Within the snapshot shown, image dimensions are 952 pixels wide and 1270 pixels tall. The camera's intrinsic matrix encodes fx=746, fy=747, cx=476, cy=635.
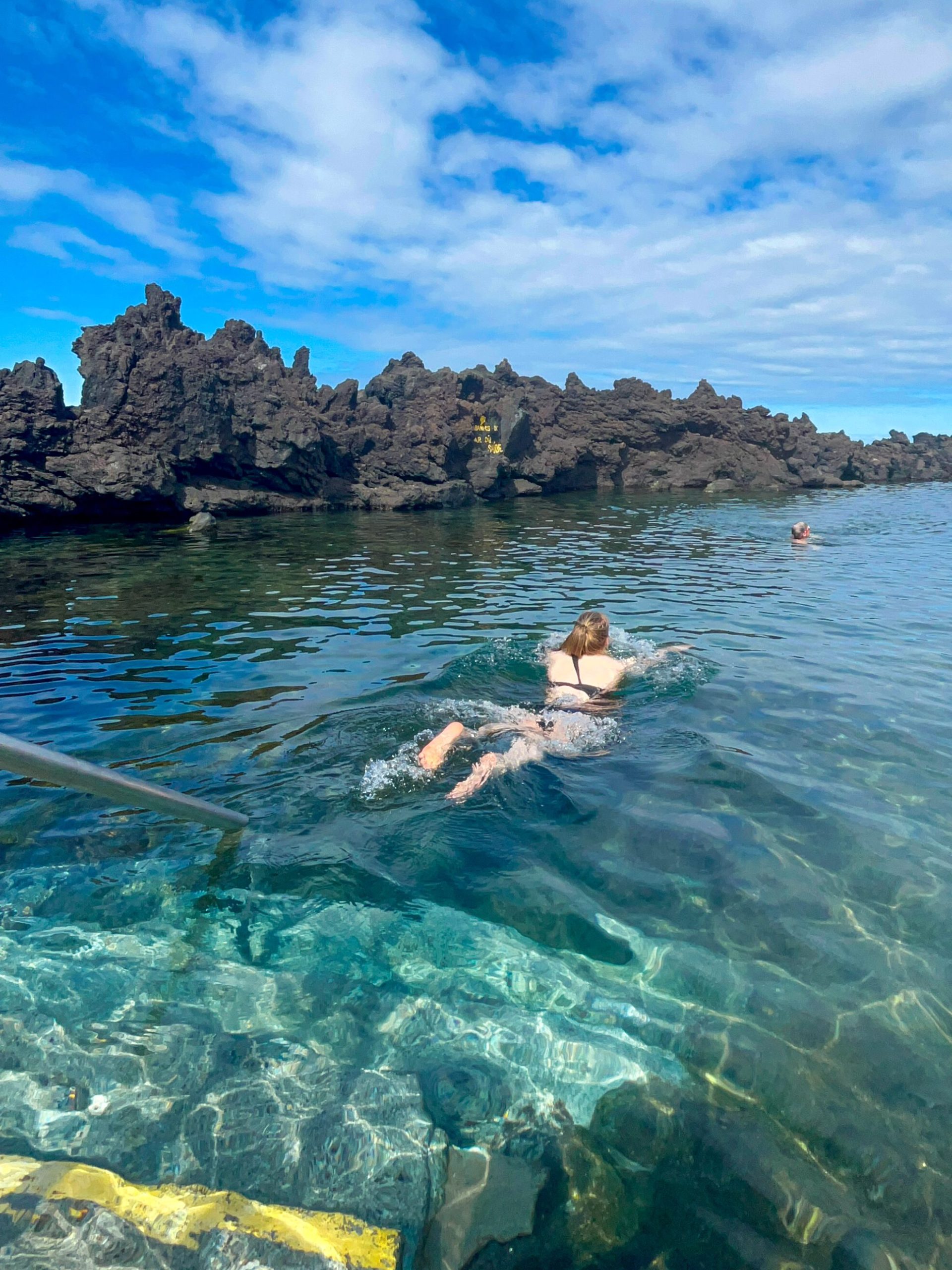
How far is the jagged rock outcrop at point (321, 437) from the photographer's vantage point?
29.6 m

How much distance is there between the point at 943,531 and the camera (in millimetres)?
28516

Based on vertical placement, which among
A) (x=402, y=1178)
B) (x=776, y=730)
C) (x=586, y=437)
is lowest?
(x=402, y=1178)

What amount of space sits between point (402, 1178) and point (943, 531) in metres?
31.9

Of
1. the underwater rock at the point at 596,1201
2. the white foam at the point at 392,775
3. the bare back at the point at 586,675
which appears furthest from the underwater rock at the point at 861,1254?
the bare back at the point at 586,675

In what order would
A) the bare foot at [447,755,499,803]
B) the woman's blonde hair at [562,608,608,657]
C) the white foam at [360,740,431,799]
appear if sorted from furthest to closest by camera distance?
the woman's blonde hair at [562,608,608,657], the white foam at [360,740,431,799], the bare foot at [447,755,499,803]

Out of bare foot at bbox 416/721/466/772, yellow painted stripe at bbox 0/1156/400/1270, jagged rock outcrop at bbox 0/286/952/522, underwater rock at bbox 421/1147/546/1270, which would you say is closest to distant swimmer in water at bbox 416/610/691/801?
bare foot at bbox 416/721/466/772

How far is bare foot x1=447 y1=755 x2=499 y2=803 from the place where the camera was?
6.07 metres

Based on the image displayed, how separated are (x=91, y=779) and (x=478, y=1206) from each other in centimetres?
225

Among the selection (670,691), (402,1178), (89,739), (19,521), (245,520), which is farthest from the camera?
(245,520)

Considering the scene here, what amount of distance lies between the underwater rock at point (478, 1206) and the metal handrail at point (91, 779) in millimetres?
1903

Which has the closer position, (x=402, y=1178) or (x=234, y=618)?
(x=402, y=1178)

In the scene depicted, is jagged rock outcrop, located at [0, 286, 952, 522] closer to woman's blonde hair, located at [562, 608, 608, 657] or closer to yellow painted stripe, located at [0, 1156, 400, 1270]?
woman's blonde hair, located at [562, 608, 608, 657]

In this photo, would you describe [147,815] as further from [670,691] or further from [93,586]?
[93,586]

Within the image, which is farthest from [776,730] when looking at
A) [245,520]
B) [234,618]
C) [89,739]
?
[245,520]
